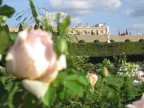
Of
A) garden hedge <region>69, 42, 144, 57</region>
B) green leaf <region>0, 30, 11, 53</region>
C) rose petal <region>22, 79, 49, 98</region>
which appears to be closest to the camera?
rose petal <region>22, 79, 49, 98</region>

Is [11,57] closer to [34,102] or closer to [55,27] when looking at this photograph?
[34,102]

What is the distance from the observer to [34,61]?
86 cm

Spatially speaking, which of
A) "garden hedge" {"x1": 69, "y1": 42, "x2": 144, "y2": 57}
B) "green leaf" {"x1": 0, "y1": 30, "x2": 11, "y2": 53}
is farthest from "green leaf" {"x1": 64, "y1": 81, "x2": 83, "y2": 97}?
"garden hedge" {"x1": 69, "y1": 42, "x2": 144, "y2": 57}

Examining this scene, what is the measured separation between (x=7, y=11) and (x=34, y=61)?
9.6 inches

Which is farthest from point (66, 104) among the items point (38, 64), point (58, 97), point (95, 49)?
point (95, 49)

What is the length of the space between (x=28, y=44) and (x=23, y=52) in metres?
0.02

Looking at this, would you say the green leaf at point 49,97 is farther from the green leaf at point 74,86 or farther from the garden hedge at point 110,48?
the garden hedge at point 110,48

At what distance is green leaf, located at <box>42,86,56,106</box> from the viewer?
0.86 metres

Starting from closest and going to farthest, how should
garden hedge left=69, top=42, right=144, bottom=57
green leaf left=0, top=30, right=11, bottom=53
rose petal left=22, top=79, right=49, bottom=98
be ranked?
rose petal left=22, top=79, right=49, bottom=98 < green leaf left=0, top=30, right=11, bottom=53 < garden hedge left=69, top=42, right=144, bottom=57

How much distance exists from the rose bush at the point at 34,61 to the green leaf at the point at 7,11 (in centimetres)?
19

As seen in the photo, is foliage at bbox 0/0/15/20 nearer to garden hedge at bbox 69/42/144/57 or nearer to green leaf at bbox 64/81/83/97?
green leaf at bbox 64/81/83/97

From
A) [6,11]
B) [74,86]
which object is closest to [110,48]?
[6,11]

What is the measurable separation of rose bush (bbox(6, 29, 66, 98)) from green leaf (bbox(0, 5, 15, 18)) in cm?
19

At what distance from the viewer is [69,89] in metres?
0.93
